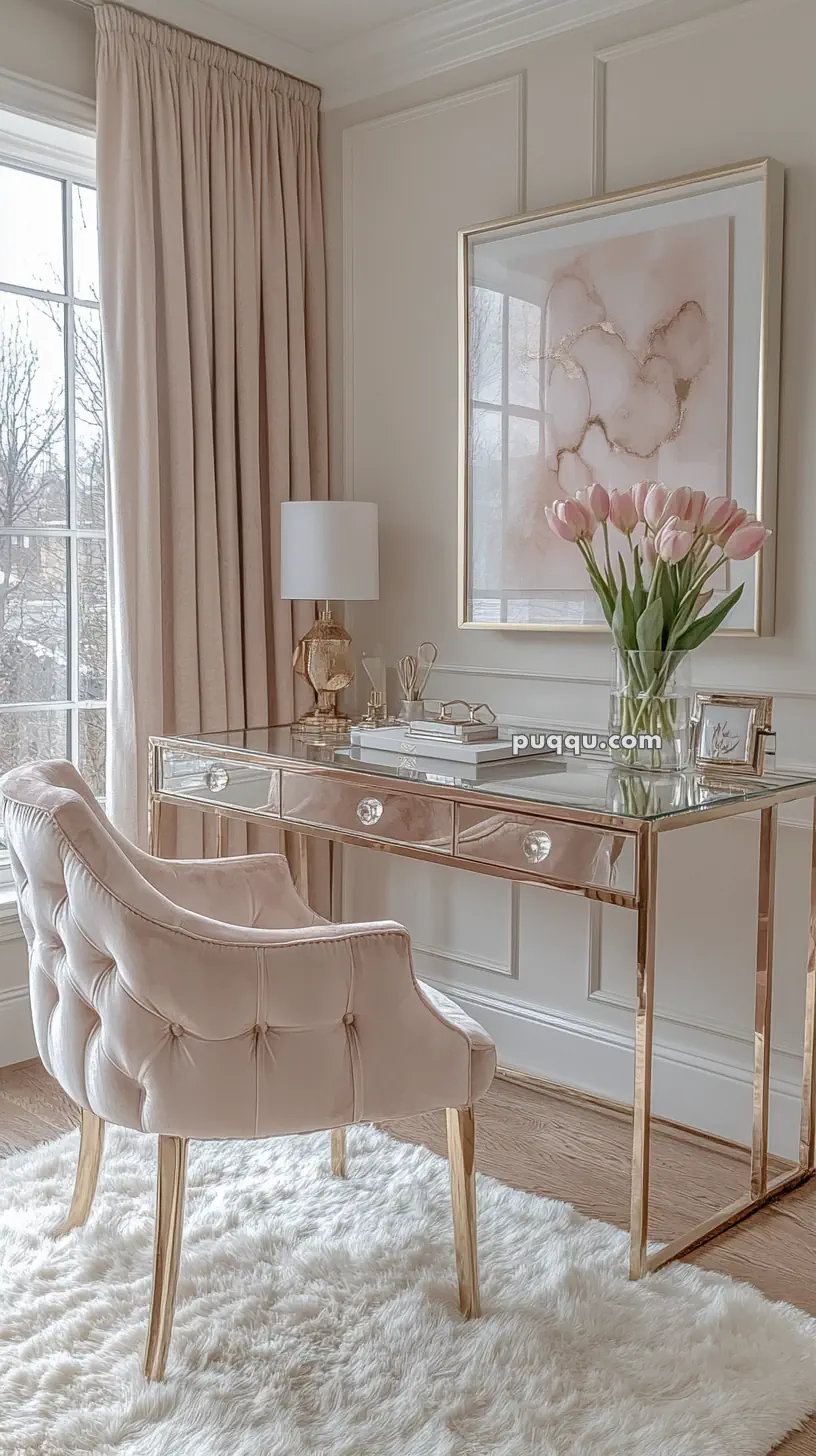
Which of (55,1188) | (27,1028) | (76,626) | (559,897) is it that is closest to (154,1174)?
(55,1188)

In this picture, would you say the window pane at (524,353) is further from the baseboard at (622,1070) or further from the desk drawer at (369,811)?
the baseboard at (622,1070)

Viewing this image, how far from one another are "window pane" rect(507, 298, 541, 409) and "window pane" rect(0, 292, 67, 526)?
3.95 feet

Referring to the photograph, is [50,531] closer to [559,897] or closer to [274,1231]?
[559,897]

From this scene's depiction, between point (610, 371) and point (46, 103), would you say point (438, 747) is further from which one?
point (46, 103)

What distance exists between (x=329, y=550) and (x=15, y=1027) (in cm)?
146

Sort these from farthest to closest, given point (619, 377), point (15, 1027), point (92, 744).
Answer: point (92, 744) < point (15, 1027) < point (619, 377)

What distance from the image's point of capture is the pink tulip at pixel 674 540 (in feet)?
7.19

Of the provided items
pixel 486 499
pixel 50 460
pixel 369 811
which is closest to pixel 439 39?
pixel 486 499

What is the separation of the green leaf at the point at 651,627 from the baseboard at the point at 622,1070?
3.37ft

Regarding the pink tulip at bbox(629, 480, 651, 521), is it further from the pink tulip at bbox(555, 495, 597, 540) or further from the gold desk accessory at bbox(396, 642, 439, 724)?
the gold desk accessory at bbox(396, 642, 439, 724)

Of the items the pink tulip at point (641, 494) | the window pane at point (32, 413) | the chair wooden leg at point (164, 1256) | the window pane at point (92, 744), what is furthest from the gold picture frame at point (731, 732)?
the window pane at point (32, 413)

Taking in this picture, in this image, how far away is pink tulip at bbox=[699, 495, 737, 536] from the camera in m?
2.22

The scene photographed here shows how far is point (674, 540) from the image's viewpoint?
219cm

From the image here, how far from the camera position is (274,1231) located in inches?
88.0
